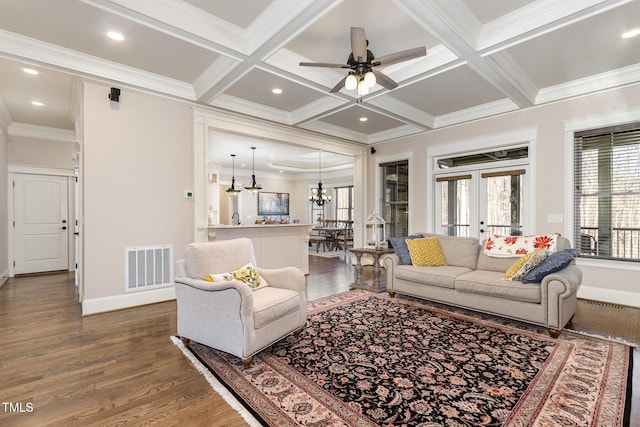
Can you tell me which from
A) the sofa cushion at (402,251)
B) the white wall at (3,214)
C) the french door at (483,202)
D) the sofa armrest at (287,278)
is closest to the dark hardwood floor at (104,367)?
the sofa armrest at (287,278)

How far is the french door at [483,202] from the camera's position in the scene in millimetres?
4949

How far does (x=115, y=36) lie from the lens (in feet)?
9.98

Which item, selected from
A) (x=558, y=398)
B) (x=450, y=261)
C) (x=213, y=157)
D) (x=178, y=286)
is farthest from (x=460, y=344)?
(x=213, y=157)

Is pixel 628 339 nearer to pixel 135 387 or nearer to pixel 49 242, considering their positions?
pixel 135 387

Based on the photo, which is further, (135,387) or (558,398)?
(135,387)

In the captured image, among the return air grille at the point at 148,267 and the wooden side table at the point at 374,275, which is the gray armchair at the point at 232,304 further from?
the wooden side table at the point at 374,275

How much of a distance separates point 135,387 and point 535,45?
15.5 feet

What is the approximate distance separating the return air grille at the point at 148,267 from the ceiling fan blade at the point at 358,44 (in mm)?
3395

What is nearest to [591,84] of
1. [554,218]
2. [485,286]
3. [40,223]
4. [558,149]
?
[558,149]

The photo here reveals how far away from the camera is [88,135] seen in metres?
3.64

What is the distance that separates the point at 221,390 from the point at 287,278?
1.13 m

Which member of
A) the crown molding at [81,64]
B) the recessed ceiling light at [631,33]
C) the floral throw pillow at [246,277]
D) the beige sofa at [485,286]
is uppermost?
the recessed ceiling light at [631,33]

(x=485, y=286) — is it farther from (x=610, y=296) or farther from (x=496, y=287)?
(x=610, y=296)

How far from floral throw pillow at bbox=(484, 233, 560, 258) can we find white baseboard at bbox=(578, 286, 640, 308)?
1.33 m
